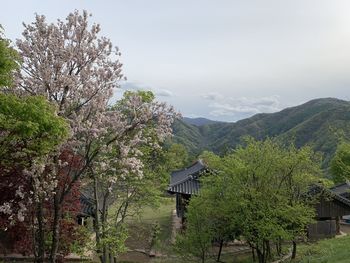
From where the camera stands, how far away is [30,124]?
907 cm

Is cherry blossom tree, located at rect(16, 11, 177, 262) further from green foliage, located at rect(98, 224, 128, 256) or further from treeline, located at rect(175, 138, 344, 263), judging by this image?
treeline, located at rect(175, 138, 344, 263)

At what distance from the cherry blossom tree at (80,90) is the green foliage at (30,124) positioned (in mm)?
1496

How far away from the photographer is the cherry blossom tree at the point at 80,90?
40.0ft

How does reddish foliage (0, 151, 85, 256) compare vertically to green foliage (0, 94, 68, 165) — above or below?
below

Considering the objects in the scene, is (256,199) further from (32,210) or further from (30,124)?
(30,124)

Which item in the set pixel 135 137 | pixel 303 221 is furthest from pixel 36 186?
pixel 303 221

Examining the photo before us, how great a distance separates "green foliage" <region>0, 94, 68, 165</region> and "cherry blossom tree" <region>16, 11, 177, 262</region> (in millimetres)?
1496

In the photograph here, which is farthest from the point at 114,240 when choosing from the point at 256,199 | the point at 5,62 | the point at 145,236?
the point at 145,236

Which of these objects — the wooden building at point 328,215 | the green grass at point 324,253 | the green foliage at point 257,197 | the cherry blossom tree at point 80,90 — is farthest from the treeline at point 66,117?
the wooden building at point 328,215

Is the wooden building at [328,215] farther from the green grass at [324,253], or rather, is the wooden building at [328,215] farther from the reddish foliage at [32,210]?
the reddish foliage at [32,210]

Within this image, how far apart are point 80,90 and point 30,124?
3.80 meters

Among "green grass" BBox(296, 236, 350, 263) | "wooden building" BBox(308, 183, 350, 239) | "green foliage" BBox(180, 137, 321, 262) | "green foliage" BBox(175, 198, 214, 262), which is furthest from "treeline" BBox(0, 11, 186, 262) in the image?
"wooden building" BBox(308, 183, 350, 239)

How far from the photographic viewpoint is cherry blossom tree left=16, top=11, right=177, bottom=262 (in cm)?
1219

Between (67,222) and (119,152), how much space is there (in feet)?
18.2
